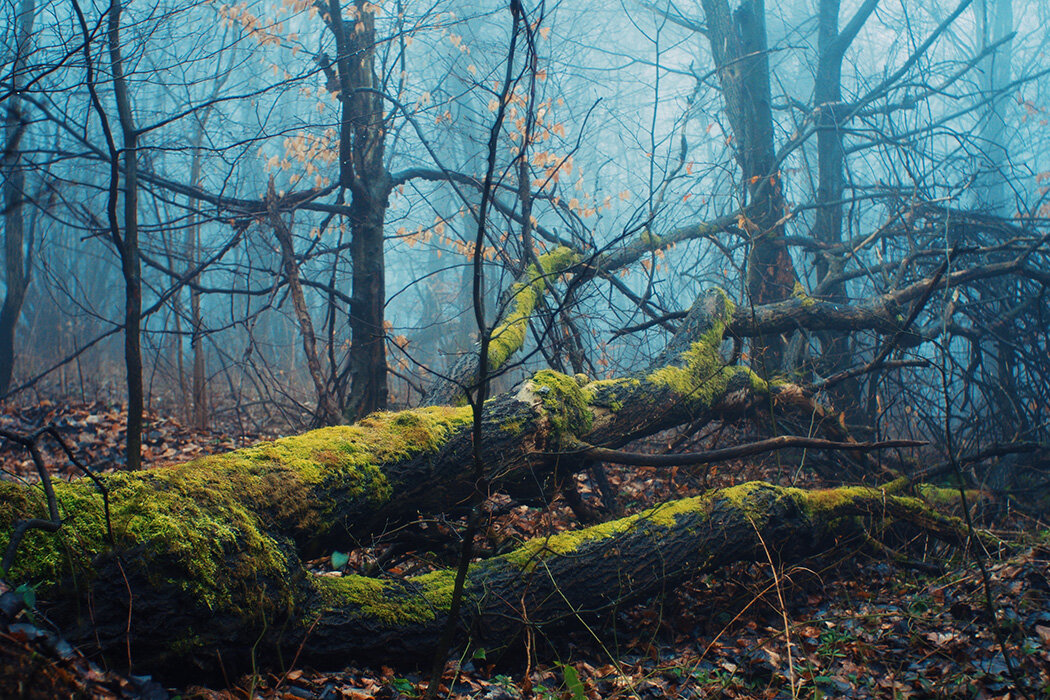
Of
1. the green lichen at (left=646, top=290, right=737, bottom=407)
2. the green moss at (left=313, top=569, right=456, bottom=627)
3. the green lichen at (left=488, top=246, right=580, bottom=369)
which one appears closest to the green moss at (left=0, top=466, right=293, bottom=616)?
the green moss at (left=313, top=569, right=456, bottom=627)

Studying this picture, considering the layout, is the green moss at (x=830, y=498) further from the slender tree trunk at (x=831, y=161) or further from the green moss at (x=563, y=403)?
the slender tree trunk at (x=831, y=161)

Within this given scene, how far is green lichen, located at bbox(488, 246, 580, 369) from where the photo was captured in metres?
5.01

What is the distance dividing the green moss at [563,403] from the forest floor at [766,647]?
0.64 m

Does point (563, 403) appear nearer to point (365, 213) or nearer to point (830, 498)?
point (830, 498)

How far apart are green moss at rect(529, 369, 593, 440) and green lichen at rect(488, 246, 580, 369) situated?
34.4 inches

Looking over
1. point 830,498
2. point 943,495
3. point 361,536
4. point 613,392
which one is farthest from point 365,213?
point 943,495

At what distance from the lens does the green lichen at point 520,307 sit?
501cm

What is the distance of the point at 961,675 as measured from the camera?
102 inches

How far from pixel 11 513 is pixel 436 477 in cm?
179

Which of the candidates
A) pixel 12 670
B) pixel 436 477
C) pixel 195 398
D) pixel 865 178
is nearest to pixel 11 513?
pixel 12 670

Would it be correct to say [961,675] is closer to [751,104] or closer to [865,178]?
[751,104]

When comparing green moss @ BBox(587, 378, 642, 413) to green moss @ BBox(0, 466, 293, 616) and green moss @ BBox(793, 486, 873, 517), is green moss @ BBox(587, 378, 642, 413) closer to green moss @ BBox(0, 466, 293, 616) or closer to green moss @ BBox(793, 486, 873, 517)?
green moss @ BBox(793, 486, 873, 517)

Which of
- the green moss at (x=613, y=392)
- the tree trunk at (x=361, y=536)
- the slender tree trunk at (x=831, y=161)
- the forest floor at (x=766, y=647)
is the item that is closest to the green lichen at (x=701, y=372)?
the tree trunk at (x=361, y=536)

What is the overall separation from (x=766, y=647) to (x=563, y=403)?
173cm
